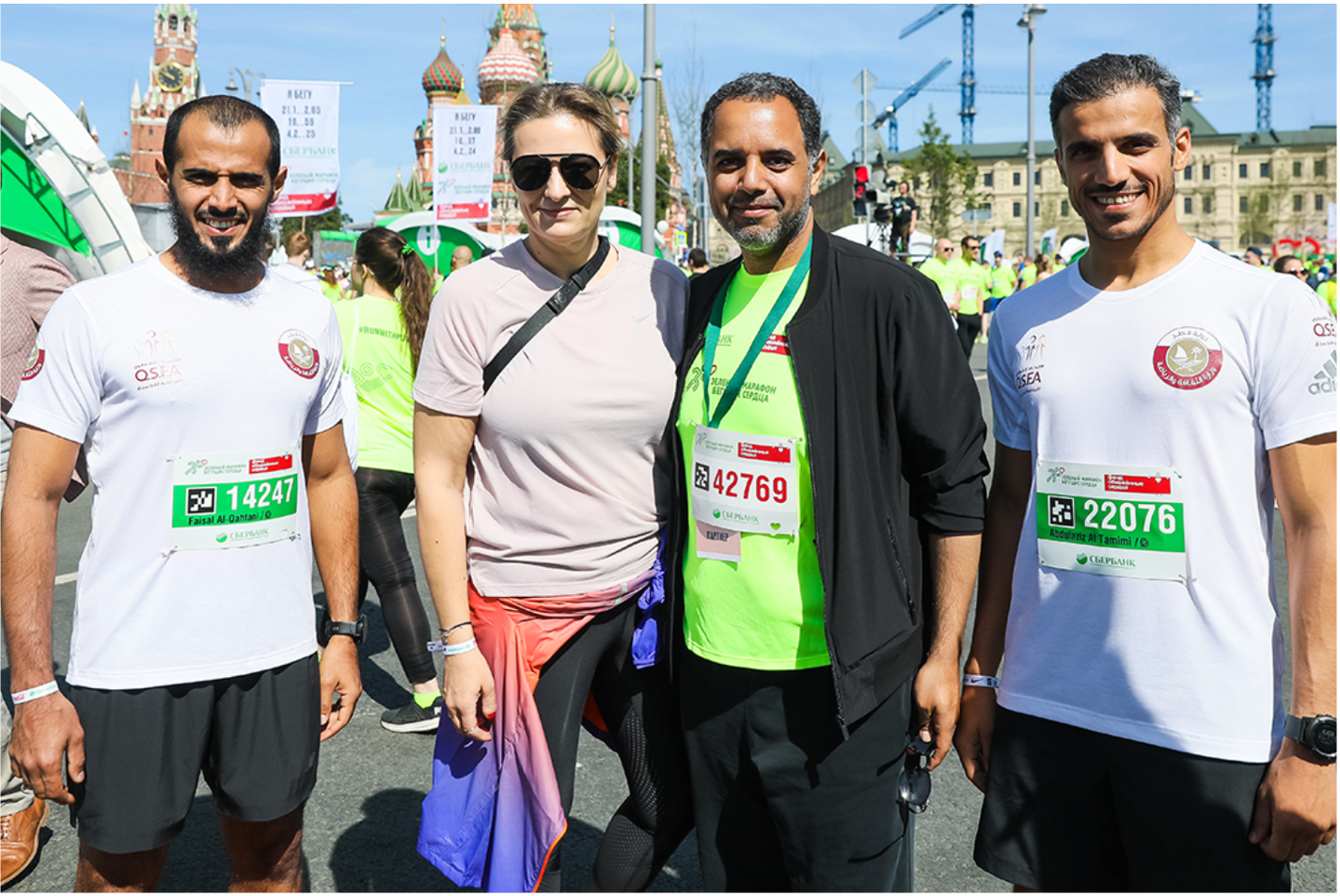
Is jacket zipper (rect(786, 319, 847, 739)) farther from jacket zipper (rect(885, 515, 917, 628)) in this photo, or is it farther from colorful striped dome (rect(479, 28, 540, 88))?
colorful striped dome (rect(479, 28, 540, 88))

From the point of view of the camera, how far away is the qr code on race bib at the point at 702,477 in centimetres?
218

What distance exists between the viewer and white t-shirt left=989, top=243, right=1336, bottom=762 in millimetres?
1887

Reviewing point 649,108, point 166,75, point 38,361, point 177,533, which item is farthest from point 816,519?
point 166,75

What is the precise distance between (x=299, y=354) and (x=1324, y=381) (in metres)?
1.99

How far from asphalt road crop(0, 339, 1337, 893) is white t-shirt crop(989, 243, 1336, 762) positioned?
125 centimetres

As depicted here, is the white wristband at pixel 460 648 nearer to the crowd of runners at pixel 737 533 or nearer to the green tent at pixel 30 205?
the crowd of runners at pixel 737 533

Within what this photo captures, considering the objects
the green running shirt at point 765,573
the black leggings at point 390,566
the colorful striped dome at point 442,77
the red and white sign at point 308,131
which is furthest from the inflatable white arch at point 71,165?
the colorful striped dome at point 442,77

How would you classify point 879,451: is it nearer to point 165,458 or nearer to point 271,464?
point 271,464

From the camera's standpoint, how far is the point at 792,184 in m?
2.17

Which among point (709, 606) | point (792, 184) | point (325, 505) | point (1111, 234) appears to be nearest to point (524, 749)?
point (709, 606)

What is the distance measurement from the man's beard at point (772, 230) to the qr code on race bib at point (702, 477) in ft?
1.51

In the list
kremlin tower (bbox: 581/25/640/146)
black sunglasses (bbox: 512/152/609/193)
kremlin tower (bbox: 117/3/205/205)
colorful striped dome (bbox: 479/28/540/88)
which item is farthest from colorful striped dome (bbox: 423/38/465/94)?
black sunglasses (bbox: 512/152/609/193)

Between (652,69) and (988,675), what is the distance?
1089 centimetres

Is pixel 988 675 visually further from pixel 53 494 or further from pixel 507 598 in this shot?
pixel 53 494
